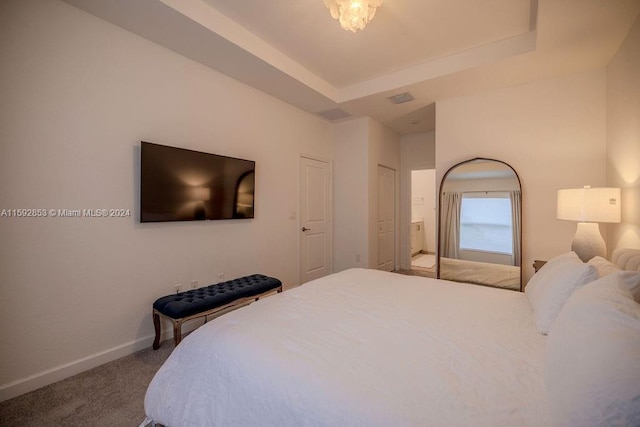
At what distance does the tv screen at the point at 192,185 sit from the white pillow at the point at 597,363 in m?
2.78

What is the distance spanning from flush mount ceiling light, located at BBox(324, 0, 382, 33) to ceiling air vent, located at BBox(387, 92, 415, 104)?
159 centimetres

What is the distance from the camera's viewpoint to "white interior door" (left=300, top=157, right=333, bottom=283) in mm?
4270

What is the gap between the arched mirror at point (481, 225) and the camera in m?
3.29

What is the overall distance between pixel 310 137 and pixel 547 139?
9.89ft

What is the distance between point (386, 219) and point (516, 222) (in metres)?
2.22

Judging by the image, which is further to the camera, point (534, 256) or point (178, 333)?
point (534, 256)

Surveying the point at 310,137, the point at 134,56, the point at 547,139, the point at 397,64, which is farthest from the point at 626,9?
the point at 134,56

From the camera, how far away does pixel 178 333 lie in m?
2.18

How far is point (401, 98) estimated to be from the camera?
3.76 meters

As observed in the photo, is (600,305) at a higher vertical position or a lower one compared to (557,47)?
lower

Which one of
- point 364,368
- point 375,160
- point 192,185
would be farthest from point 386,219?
point 364,368

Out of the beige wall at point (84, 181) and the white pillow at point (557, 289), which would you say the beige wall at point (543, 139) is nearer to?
the white pillow at point (557, 289)

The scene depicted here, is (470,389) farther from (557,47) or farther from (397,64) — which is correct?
(397,64)

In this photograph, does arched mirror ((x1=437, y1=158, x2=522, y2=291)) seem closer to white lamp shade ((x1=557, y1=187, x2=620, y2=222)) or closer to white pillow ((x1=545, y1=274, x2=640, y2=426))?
white lamp shade ((x1=557, y1=187, x2=620, y2=222))
